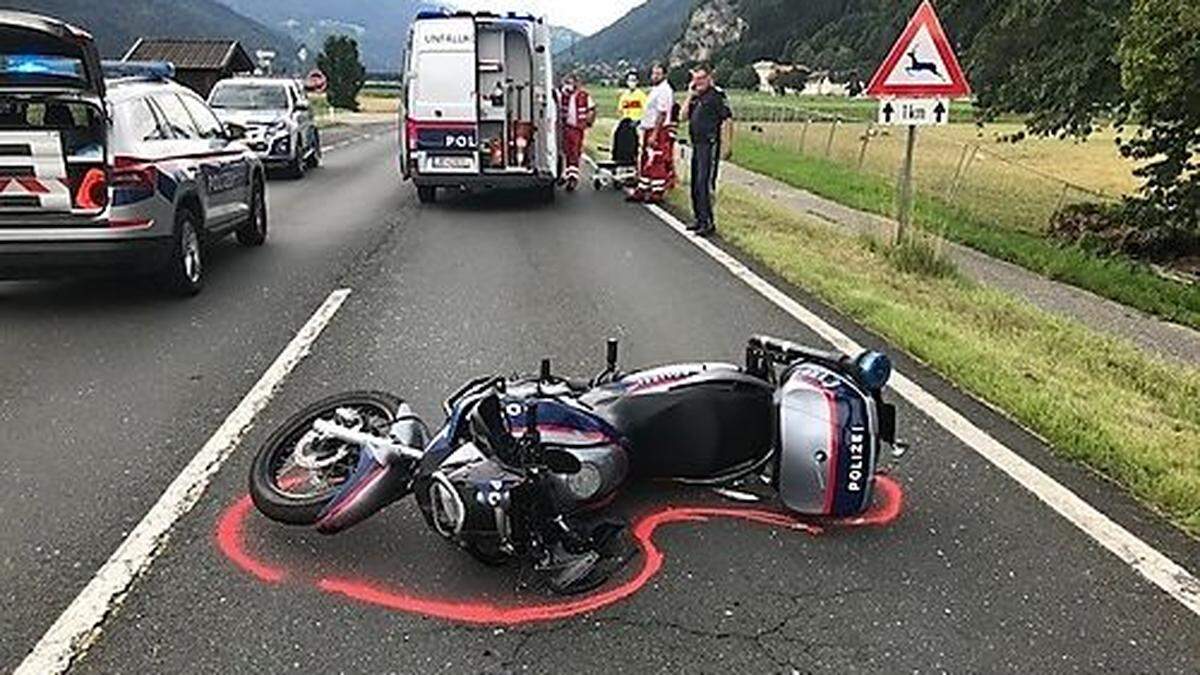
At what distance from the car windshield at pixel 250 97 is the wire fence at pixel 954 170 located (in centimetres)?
1297

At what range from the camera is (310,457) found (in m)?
4.72

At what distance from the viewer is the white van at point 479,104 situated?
50.9ft

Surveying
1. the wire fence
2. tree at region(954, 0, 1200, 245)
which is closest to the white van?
tree at region(954, 0, 1200, 245)

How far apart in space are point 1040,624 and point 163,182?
A: 23.7 feet

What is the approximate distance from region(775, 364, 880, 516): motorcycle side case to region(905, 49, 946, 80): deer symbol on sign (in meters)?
7.35

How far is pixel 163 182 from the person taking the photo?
870cm

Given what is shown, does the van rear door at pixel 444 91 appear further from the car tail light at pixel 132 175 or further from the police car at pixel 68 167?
the car tail light at pixel 132 175

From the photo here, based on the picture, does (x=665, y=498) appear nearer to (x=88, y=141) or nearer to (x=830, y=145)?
(x=88, y=141)

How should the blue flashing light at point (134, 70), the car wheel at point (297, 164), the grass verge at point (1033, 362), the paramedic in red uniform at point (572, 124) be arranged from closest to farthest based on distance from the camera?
the grass verge at point (1033, 362) → the blue flashing light at point (134, 70) → the paramedic in red uniform at point (572, 124) → the car wheel at point (297, 164)

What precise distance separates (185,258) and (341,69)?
67.9m

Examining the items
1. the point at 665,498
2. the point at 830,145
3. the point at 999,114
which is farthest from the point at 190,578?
the point at 830,145

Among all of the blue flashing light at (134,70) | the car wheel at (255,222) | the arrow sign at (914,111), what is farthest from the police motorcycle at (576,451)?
the blue flashing light at (134,70)

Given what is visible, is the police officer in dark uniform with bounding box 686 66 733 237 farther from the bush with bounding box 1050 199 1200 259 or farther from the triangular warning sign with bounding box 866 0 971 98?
the bush with bounding box 1050 199 1200 259

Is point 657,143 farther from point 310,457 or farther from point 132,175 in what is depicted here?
point 310,457
